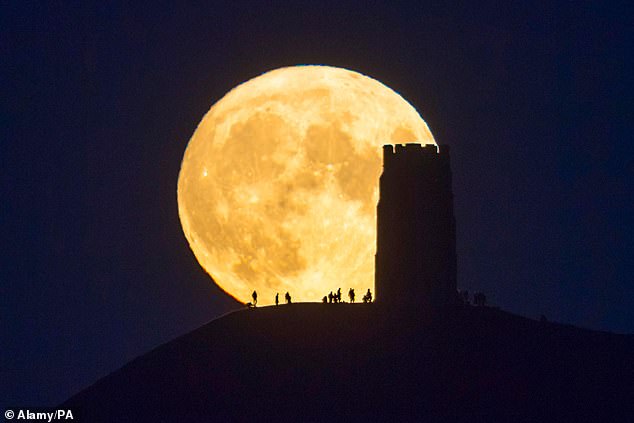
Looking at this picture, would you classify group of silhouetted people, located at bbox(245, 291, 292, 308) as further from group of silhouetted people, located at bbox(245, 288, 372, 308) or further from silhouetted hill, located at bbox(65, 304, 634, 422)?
silhouetted hill, located at bbox(65, 304, 634, 422)

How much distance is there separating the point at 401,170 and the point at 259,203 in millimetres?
10230

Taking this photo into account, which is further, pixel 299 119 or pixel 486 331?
pixel 299 119

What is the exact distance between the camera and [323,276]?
4710 inches

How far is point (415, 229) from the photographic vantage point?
11662 cm

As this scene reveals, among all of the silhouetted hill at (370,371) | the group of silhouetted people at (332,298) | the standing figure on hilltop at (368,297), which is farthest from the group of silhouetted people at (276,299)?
the standing figure on hilltop at (368,297)

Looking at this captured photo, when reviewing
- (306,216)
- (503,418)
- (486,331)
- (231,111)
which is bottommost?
(503,418)

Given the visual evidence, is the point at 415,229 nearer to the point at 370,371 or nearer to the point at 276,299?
the point at 276,299

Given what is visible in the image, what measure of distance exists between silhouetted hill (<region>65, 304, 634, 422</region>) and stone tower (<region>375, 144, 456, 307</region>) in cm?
486

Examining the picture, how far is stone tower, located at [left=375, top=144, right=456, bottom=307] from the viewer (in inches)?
4532

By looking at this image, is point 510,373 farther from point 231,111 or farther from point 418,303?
point 231,111

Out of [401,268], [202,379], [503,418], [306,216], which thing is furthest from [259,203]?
[503,418]

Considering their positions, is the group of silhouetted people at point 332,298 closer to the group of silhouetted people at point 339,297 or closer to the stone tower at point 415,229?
the group of silhouetted people at point 339,297

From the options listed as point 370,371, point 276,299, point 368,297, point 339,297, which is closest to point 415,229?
point 368,297

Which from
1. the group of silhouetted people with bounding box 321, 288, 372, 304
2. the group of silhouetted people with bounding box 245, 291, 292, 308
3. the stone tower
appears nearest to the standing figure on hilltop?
the group of silhouetted people with bounding box 321, 288, 372, 304
